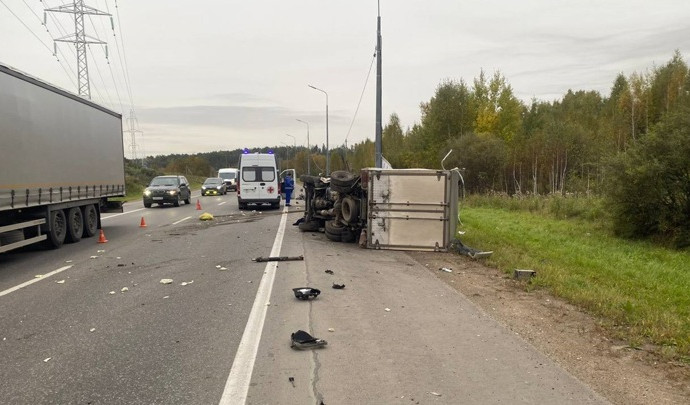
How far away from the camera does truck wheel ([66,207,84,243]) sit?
12.7 m

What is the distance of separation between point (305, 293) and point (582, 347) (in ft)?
11.0

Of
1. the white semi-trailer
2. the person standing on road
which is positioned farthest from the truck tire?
the person standing on road

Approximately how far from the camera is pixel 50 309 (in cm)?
635

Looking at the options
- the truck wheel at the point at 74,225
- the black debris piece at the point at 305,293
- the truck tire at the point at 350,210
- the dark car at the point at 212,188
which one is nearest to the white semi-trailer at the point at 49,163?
the truck wheel at the point at 74,225

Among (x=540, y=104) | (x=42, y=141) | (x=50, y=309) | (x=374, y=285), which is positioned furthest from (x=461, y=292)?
(x=540, y=104)

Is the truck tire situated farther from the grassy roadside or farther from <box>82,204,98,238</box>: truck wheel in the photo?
<box>82,204,98,238</box>: truck wheel

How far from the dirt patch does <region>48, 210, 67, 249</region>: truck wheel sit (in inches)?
359

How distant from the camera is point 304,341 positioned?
4.92 m

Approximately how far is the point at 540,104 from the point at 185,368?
71283 mm

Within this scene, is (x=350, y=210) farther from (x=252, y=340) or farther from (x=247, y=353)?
(x=247, y=353)

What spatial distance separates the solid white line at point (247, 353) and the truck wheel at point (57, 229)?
6.63m

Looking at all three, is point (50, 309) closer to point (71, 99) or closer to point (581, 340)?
point (581, 340)

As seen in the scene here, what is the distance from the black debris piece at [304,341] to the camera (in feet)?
15.9

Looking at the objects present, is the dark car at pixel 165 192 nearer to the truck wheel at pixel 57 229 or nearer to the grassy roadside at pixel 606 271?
the truck wheel at pixel 57 229
